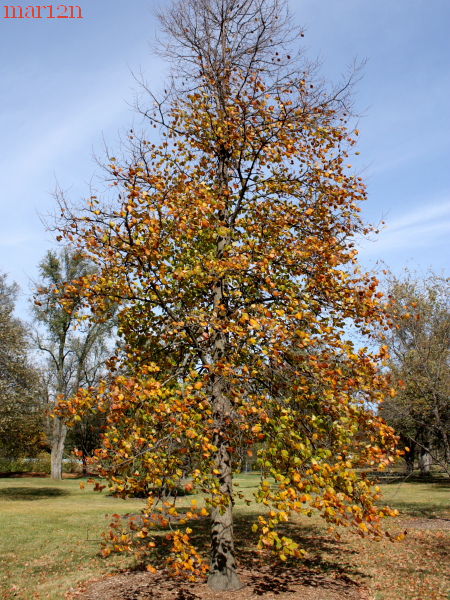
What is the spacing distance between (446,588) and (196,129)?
1040 centimetres

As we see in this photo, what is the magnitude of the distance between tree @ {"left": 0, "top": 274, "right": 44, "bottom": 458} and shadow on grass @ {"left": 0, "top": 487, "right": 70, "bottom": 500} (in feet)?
12.7

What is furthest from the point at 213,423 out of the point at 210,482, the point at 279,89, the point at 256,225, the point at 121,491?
the point at 279,89

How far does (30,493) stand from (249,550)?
21604mm

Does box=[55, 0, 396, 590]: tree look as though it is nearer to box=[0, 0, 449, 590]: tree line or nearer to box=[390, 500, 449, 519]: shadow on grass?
box=[0, 0, 449, 590]: tree line

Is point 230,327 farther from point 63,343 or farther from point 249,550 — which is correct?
point 63,343

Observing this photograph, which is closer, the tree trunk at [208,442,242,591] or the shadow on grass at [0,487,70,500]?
the tree trunk at [208,442,242,591]

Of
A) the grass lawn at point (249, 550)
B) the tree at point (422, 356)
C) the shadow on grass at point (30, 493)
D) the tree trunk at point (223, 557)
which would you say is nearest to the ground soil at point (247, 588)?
the tree trunk at point (223, 557)

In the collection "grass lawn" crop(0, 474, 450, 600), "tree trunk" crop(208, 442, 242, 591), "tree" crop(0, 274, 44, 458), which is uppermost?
"tree" crop(0, 274, 44, 458)

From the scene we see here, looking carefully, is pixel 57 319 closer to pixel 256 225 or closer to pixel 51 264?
pixel 51 264

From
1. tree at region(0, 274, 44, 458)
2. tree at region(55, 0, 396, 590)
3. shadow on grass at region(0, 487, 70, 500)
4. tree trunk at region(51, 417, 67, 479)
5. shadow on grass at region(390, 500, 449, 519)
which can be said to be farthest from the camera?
tree trunk at region(51, 417, 67, 479)

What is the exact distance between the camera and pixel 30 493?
27953 mm

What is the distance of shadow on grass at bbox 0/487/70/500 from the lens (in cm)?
2617

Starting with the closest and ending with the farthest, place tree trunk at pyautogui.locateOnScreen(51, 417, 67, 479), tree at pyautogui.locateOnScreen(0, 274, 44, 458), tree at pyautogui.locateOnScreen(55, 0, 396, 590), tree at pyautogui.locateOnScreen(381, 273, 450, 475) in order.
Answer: tree at pyautogui.locateOnScreen(55, 0, 396, 590), tree at pyautogui.locateOnScreen(381, 273, 450, 475), tree at pyautogui.locateOnScreen(0, 274, 44, 458), tree trunk at pyautogui.locateOnScreen(51, 417, 67, 479)

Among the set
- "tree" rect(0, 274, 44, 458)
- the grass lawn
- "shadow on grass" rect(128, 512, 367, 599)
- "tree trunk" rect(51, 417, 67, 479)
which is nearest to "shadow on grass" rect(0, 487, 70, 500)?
"tree" rect(0, 274, 44, 458)
